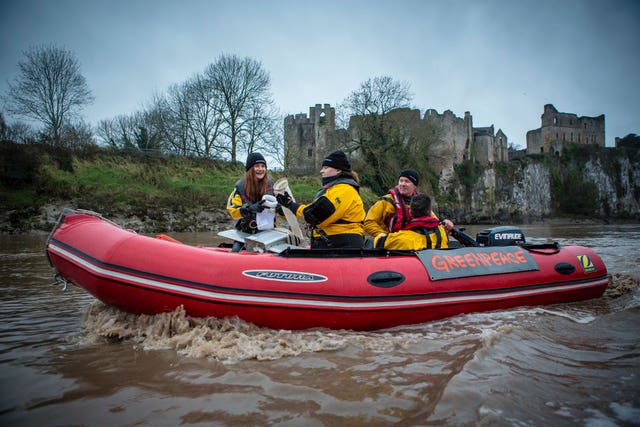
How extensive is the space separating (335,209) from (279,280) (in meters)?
1.02

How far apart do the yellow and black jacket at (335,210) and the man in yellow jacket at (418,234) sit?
1.18 ft

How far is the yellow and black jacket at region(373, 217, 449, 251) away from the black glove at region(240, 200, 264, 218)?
1411 millimetres

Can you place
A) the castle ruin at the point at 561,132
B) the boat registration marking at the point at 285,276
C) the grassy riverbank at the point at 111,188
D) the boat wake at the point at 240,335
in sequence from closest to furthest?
the boat wake at the point at 240,335 < the boat registration marking at the point at 285,276 < the grassy riverbank at the point at 111,188 < the castle ruin at the point at 561,132

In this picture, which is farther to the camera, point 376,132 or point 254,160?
point 376,132

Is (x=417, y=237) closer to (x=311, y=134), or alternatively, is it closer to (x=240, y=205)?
(x=240, y=205)

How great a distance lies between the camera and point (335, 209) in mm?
4082

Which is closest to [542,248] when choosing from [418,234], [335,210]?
[418,234]

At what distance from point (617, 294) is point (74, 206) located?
16341 millimetres

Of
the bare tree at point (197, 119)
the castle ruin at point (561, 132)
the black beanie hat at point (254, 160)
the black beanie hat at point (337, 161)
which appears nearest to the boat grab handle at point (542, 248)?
the black beanie hat at point (337, 161)

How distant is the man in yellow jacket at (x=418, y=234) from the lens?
4.38 meters

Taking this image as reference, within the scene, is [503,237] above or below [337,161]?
below

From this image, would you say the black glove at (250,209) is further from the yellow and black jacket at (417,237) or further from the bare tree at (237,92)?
the bare tree at (237,92)

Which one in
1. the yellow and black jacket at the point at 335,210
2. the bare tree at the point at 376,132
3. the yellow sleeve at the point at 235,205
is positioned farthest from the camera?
the bare tree at the point at 376,132

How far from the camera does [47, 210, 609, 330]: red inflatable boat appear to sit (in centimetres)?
338
